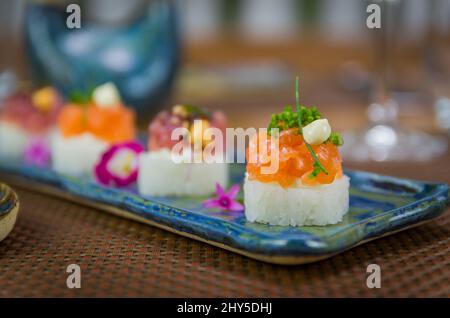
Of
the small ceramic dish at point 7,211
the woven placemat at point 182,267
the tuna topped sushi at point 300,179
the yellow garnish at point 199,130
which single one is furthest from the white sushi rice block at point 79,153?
the tuna topped sushi at point 300,179

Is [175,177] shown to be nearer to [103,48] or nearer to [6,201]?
[6,201]

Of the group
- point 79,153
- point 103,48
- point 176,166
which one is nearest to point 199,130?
point 176,166

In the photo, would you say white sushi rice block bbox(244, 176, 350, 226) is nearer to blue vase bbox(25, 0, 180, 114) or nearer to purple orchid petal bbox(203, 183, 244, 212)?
purple orchid petal bbox(203, 183, 244, 212)

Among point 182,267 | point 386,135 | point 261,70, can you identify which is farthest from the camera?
point 261,70

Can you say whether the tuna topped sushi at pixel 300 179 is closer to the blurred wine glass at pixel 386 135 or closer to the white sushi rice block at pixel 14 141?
the blurred wine glass at pixel 386 135

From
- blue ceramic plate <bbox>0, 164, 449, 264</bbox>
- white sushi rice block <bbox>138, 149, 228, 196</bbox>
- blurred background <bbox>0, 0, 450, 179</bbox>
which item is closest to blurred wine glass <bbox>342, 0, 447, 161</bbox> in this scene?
blurred background <bbox>0, 0, 450, 179</bbox>

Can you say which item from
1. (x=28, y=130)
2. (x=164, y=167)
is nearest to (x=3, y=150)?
(x=28, y=130)

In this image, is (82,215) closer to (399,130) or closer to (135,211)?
(135,211)
